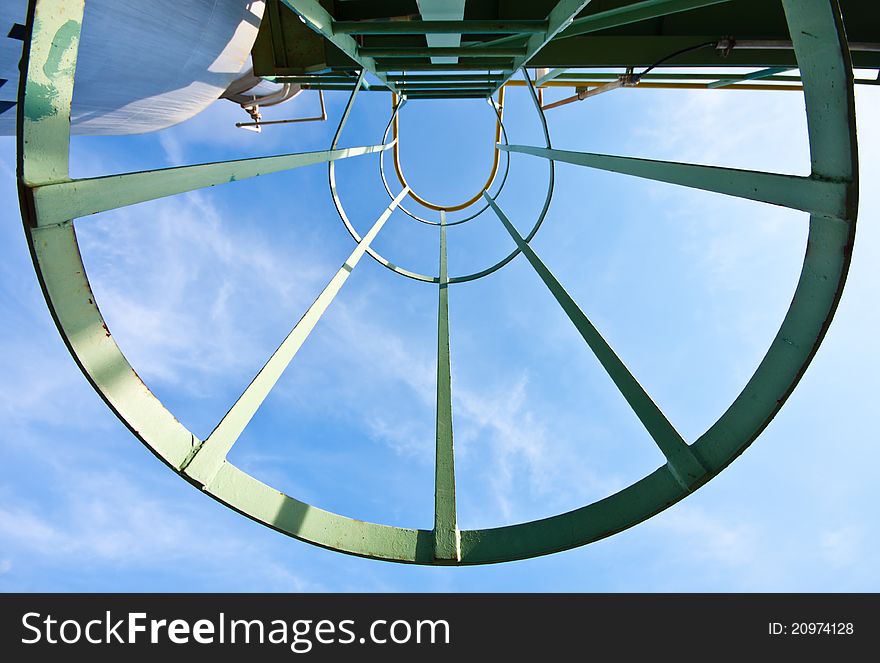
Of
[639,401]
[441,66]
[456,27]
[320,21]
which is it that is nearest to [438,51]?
[441,66]

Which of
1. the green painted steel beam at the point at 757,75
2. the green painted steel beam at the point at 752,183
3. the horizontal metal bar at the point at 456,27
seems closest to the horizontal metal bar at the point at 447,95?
the horizontal metal bar at the point at 456,27

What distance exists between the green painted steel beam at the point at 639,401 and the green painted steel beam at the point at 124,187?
2.46 m

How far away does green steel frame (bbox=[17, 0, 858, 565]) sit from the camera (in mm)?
1930

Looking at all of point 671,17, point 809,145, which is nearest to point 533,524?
point 809,145

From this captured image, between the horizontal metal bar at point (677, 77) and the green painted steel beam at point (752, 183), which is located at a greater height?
the horizontal metal bar at point (677, 77)

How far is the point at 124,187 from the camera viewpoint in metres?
2.23

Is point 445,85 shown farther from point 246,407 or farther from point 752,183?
point 246,407

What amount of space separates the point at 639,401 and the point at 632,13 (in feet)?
13.5

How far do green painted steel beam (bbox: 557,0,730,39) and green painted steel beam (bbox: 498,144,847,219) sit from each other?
2006mm

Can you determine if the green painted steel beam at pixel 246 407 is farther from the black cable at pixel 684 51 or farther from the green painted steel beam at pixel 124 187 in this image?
the black cable at pixel 684 51

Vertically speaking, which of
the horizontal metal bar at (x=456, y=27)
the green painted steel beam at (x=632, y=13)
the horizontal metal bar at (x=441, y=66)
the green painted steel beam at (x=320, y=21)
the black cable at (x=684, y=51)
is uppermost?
the horizontal metal bar at (x=441, y=66)

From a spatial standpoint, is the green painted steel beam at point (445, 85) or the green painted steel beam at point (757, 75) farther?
the green painted steel beam at point (445, 85)

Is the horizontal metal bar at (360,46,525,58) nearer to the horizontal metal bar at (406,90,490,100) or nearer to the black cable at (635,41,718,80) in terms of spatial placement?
the black cable at (635,41,718,80)

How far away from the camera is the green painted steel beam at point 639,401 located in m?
2.50
